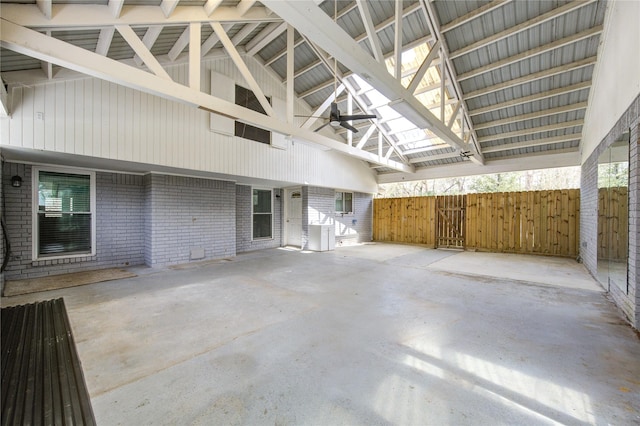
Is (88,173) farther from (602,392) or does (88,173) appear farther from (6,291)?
(602,392)

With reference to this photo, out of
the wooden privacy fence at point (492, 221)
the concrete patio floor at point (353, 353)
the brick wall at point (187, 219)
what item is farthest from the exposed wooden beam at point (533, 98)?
the brick wall at point (187, 219)

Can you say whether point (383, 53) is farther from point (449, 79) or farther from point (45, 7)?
point (45, 7)

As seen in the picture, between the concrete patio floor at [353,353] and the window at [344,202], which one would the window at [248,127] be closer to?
the concrete patio floor at [353,353]

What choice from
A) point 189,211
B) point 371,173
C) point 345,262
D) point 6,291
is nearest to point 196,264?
point 189,211

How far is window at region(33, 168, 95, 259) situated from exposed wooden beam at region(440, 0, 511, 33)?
28.3 ft

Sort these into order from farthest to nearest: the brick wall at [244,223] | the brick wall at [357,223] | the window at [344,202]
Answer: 1. the window at [344,202]
2. the brick wall at [357,223]
3. the brick wall at [244,223]

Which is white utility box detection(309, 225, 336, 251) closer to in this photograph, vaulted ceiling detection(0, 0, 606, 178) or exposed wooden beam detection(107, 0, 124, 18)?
vaulted ceiling detection(0, 0, 606, 178)

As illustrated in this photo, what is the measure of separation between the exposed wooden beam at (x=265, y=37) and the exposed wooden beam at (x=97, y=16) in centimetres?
177

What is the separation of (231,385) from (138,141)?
518 cm

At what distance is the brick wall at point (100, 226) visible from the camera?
16.5ft

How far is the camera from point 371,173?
12.0 meters

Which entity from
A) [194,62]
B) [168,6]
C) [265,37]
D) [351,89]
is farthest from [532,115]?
[168,6]

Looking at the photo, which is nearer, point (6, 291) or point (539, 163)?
point (6, 291)

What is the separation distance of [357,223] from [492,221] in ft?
16.8
